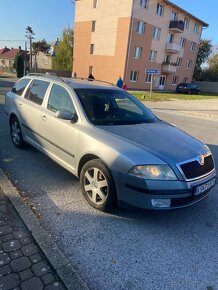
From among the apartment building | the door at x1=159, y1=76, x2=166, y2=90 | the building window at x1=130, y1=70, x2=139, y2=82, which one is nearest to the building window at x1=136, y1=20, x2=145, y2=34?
the apartment building

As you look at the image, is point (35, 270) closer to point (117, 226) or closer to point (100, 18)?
point (117, 226)

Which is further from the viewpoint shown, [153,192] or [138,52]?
[138,52]

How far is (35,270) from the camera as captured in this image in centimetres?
231

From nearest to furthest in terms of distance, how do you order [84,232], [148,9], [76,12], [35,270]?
[35,270], [84,232], [148,9], [76,12]

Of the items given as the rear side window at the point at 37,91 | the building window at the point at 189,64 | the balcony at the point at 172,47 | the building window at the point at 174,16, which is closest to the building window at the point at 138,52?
the balcony at the point at 172,47

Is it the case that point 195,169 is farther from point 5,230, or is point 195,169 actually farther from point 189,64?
point 189,64

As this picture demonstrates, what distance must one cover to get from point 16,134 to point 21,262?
3652mm

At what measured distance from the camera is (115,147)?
10.1ft

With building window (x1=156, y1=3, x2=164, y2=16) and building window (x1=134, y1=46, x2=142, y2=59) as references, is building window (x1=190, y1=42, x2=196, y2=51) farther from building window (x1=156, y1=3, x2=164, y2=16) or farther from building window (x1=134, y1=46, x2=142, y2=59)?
building window (x1=134, y1=46, x2=142, y2=59)

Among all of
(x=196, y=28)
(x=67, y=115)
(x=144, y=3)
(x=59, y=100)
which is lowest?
(x=67, y=115)

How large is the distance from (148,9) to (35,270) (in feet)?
107

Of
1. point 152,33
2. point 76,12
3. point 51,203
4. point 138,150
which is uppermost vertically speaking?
point 76,12

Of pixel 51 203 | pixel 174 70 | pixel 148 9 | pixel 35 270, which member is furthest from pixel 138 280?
pixel 174 70

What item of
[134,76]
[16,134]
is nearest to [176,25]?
[134,76]
